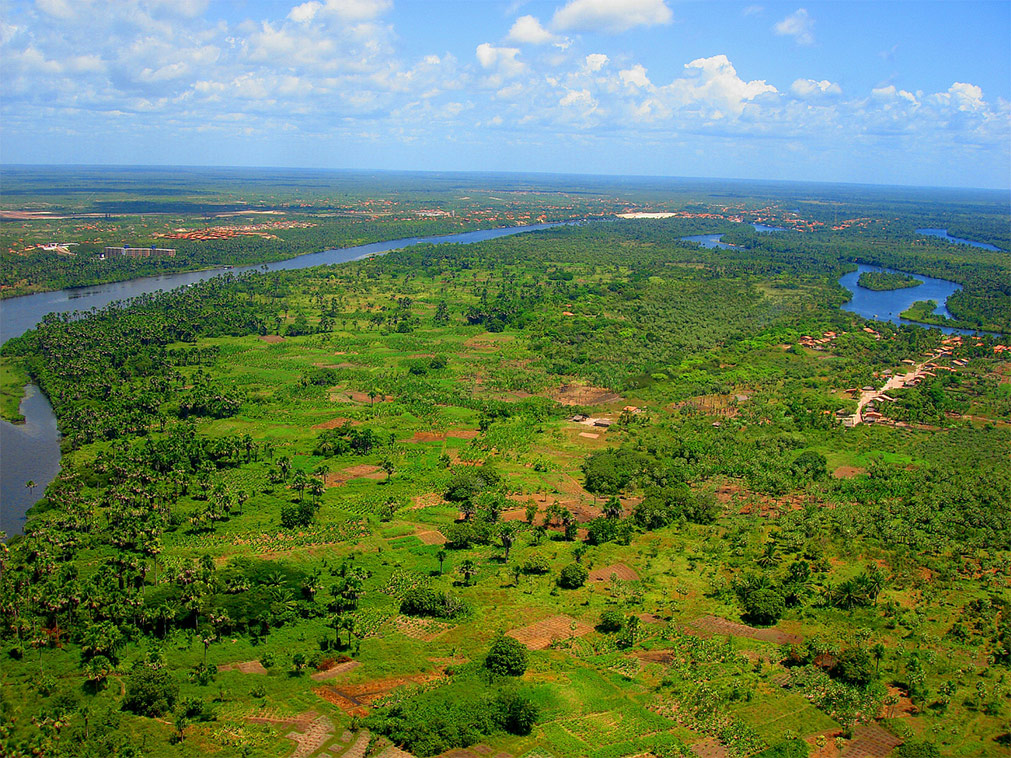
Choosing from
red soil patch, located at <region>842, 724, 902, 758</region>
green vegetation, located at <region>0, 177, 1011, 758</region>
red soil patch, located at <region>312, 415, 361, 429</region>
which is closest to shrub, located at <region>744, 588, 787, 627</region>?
green vegetation, located at <region>0, 177, 1011, 758</region>

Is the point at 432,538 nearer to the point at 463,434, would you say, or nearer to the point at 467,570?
the point at 467,570

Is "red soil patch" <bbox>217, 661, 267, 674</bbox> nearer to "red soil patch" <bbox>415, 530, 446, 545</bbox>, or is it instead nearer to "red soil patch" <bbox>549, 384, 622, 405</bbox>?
"red soil patch" <bbox>415, 530, 446, 545</bbox>

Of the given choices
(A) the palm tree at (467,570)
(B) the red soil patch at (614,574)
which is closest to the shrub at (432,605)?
(A) the palm tree at (467,570)

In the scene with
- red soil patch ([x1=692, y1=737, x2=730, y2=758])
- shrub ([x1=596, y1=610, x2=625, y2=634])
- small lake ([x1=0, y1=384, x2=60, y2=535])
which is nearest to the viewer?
red soil patch ([x1=692, y1=737, x2=730, y2=758])

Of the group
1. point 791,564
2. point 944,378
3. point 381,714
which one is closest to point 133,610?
point 381,714

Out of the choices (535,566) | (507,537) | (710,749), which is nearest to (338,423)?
(507,537)

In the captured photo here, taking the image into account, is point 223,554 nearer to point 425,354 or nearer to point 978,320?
point 425,354

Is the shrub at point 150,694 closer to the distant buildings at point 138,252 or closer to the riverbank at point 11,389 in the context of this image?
the riverbank at point 11,389
